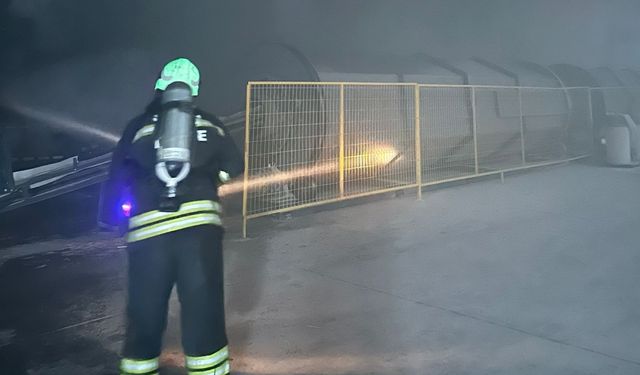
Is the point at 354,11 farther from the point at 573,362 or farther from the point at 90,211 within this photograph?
the point at 573,362

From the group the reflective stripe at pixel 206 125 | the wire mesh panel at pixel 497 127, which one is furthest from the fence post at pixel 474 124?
the reflective stripe at pixel 206 125

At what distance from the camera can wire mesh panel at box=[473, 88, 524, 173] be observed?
27.2 ft

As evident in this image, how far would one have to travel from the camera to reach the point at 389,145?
23.0 feet

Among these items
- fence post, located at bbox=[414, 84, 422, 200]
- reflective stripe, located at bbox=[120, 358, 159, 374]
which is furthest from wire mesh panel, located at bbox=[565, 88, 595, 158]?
reflective stripe, located at bbox=[120, 358, 159, 374]

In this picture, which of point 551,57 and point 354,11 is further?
point 551,57

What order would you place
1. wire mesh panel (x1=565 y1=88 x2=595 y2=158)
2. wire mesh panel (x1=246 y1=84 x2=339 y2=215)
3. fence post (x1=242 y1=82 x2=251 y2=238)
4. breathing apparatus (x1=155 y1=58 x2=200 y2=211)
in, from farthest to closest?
wire mesh panel (x1=565 y1=88 x2=595 y2=158) < wire mesh panel (x1=246 y1=84 x2=339 y2=215) < fence post (x1=242 y1=82 x2=251 y2=238) < breathing apparatus (x1=155 y1=58 x2=200 y2=211)

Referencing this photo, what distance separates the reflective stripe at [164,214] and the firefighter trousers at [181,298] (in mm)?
69

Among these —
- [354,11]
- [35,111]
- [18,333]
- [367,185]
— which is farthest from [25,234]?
[354,11]

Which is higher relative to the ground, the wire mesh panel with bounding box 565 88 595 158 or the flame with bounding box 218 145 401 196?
the wire mesh panel with bounding box 565 88 595 158

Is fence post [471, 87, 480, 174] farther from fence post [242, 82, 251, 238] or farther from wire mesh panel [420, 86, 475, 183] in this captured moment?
fence post [242, 82, 251, 238]

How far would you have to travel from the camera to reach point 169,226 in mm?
2158

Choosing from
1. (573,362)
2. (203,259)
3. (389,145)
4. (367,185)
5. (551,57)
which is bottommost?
(573,362)

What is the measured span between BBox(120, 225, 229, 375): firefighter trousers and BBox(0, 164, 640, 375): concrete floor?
2.37 ft

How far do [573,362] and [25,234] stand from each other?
5534 mm
